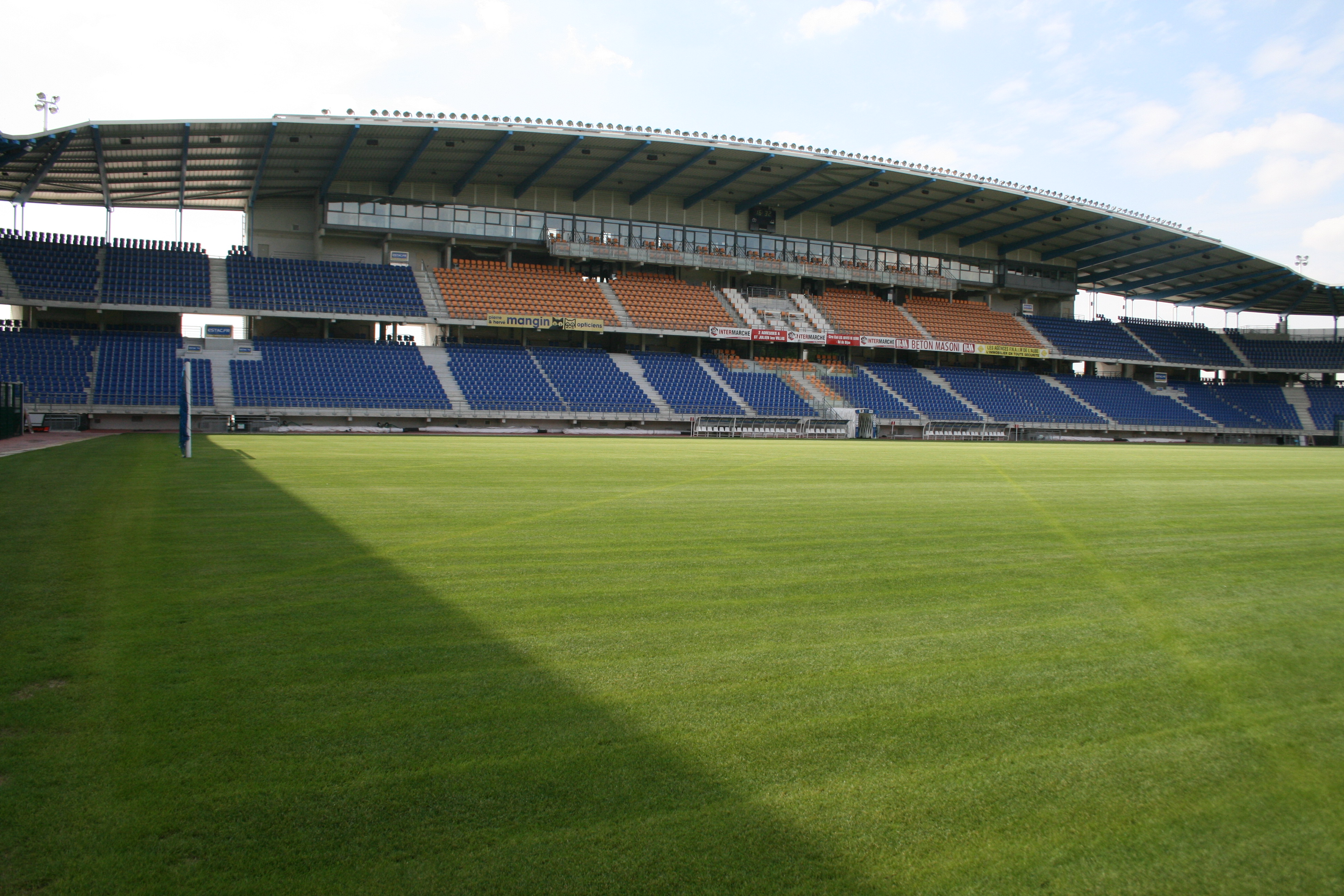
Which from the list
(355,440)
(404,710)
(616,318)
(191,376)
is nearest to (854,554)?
(404,710)

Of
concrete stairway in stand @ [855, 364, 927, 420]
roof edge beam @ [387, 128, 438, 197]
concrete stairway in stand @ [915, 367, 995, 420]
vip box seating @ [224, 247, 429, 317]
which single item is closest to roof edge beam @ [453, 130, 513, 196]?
roof edge beam @ [387, 128, 438, 197]

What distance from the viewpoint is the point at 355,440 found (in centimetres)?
2594

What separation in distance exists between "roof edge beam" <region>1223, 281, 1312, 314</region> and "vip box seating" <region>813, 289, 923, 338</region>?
28683mm

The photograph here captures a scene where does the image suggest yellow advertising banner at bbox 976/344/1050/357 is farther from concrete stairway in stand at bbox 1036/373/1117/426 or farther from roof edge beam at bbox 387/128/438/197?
roof edge beam at bbox 387/128/438/197

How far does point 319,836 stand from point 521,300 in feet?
135

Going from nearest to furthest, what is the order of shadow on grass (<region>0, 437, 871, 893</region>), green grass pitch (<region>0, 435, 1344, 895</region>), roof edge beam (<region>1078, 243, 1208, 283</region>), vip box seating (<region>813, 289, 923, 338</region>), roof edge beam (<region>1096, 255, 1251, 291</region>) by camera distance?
shadow on grass (<region>0, 437, 871, 893</region>) < green grass pitch (<region>0, 435, 1344, 895</region>) < vip box seating (<region>813, 289, 923, 338</region>) < roof edge beam (<region>1078, 243, 1208, 283</region>) < roof edge beam (<region>1096, 255, 1251, 291</region>)

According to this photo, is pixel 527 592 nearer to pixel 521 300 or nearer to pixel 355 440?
pixel 355 440

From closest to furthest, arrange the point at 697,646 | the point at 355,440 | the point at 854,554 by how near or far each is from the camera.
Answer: the point at 697,646 → the point at 854,554 → the point at 355,440

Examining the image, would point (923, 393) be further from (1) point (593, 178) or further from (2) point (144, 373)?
(2) point (144, 373)

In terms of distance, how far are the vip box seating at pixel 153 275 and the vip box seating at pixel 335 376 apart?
3.57m

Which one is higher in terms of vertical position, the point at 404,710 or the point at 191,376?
the point at 191,376

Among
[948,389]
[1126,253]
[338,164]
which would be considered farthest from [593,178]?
[1126,253]

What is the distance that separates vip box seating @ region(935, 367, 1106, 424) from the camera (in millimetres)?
46719

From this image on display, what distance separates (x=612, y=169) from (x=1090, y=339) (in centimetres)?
3623
